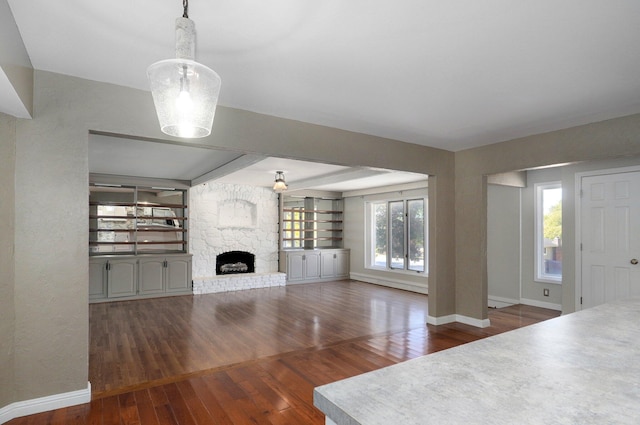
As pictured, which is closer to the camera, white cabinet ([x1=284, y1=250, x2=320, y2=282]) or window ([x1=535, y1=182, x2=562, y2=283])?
window ([x1=535, y1=182, x2=562, y2=283])

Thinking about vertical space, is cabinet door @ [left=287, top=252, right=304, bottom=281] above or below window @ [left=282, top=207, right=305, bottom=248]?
below

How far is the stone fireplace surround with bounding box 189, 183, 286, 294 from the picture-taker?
788 centimetres

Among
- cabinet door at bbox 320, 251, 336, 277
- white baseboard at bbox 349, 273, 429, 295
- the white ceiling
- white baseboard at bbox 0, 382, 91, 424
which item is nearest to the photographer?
the white ceiling

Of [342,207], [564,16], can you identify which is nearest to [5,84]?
[564,16]

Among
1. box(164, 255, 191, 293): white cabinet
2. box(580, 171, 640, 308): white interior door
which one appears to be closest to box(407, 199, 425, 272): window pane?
box(580, 171, 640, 308): white interior door

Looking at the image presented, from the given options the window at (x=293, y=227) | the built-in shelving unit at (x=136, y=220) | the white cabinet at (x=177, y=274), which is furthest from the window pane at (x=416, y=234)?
the built-in shelving unit at (x=136, y=220)

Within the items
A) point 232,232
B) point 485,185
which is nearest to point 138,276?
point 232,232

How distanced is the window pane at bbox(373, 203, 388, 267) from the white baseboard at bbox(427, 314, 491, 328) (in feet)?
12.2

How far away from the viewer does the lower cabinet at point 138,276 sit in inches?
257

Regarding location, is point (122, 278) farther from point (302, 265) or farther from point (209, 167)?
point (302, 265)

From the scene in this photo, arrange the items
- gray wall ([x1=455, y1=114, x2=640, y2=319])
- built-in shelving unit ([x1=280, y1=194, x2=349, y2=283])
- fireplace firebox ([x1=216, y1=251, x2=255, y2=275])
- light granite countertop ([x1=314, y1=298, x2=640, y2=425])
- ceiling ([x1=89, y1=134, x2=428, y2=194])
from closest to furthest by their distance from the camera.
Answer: light granite countertop ([x1=314, y1=298, x2=640, y2=425]) → gray wall ([x1=455, y1=114, x2=640, y2=319]) → ceiling ([x1=89, y1=134, x2=428, y2=194]) → fireplace firebox ([x1=216, y1=251, x2=255, y2=275]) → built-in shelving unit ([x1=280, y1=194, x2=349, y2=283])

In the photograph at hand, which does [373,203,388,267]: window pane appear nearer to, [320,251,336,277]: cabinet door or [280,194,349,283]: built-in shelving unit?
[280,194,349,283]: built-in shelving unit

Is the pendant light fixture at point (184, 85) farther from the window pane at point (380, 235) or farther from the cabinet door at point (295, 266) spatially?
the window pane at point (380, 235)

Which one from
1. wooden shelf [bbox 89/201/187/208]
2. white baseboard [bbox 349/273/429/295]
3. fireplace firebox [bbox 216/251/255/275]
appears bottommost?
white baseboard [bbox 349/273/429/295]
